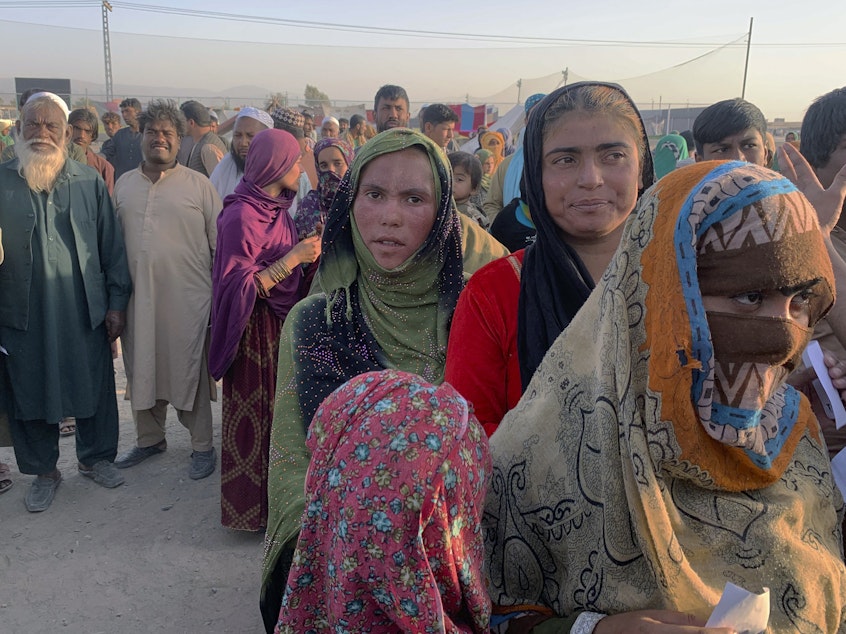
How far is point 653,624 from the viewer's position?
1.05 meters

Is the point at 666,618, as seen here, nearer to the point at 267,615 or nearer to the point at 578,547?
the point at 578,547

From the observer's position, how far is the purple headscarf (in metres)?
3.51

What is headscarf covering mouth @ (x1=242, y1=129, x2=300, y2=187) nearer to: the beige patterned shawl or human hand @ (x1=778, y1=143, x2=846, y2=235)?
human hand @ (x1=778, y1=143, x2=846, y2=235)

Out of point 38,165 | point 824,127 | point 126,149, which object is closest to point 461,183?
point 38,165

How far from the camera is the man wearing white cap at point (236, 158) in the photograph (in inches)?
196

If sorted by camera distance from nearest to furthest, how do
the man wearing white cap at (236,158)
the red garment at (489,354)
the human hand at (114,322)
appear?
1. the red garment at (489,354)
2. the human hand at (114,322)
3. the man wearing white cap at (236,158)

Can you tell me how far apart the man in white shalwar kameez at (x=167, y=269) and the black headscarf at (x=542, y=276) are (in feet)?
10.1

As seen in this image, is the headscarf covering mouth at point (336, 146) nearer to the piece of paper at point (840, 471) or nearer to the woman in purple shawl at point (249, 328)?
the woman in purple shawl at point (249, 328)

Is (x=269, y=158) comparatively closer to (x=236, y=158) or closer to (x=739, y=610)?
(x=236, y=158)

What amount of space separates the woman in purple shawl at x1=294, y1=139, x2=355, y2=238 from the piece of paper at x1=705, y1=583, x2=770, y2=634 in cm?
326

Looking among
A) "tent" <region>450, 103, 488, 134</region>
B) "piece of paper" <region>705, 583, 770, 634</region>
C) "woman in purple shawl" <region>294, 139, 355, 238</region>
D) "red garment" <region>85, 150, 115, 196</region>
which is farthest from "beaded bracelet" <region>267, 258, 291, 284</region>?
"tent" <region>450, 103, 488, 134</region>

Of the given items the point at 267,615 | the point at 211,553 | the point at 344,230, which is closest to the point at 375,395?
the point at 267,615

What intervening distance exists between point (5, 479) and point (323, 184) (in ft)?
9.31

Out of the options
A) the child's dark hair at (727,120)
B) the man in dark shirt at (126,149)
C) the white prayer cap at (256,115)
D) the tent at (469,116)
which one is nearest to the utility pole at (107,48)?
the tent at (469,116)
